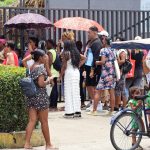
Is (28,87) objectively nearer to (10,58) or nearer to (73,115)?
(73,115)

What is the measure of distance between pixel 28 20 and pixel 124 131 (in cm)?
613

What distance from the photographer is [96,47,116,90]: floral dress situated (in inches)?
503

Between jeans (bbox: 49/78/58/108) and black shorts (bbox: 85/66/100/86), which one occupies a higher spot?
black shorts (bbox: 85/66/100/86)

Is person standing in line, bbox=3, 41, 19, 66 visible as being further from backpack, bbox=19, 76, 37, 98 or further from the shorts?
backpack, bbox=19, 76, 37, 98

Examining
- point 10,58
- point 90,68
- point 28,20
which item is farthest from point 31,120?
point 28,20

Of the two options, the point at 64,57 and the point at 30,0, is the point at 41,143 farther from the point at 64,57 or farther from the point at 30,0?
the point at 30,0

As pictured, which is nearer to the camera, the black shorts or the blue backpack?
the blue backpack

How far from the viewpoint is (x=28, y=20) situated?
568 inches

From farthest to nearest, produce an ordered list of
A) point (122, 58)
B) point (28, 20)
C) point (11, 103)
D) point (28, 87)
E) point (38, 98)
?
1. point (28, 20)
2. point (122, 58)
3. point (11, 103)
4. point (38, 98)
5. point (28, 87)

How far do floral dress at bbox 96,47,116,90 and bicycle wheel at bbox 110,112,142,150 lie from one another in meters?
3.74

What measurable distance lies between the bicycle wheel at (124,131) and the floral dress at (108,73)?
3.74 meters

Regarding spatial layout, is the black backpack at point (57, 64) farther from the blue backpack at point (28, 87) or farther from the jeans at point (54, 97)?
the blue backpack at point (28, 87)

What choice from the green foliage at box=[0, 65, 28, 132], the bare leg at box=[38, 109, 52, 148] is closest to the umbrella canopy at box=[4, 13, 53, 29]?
the green foliage at box=[0, 65, 28, 132]

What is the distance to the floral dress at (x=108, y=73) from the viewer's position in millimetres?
12781
